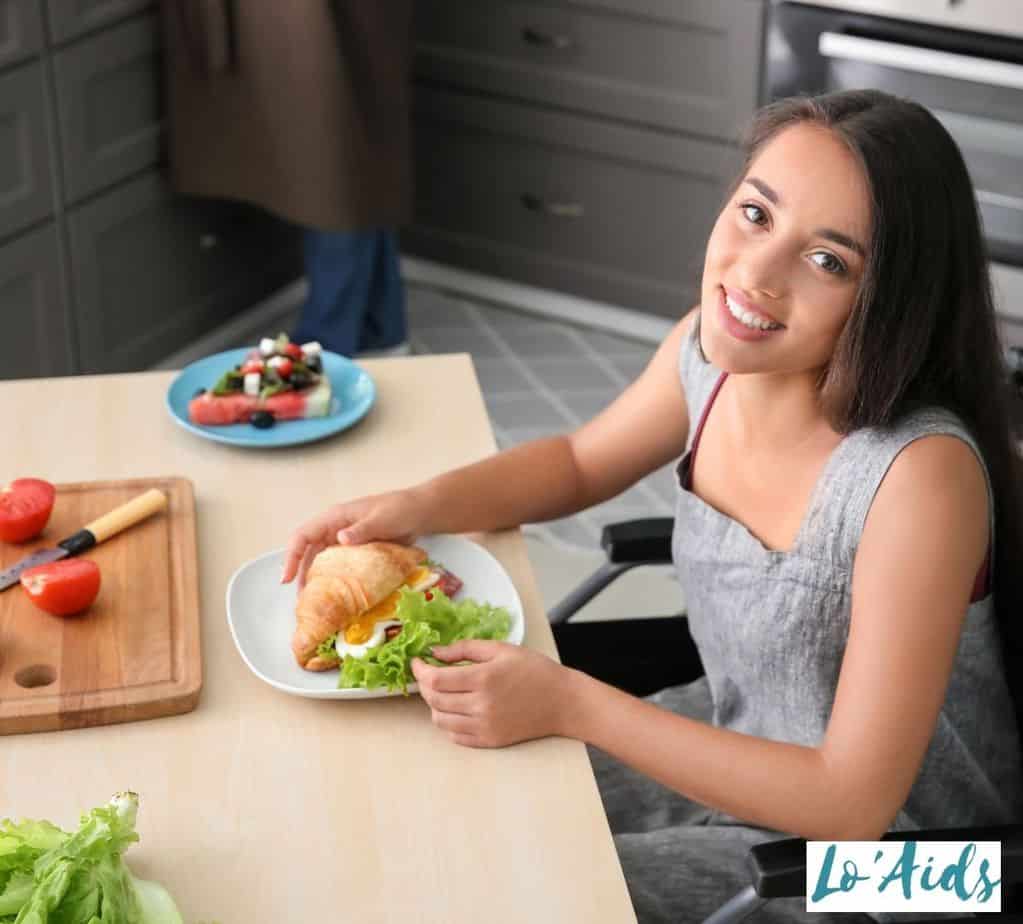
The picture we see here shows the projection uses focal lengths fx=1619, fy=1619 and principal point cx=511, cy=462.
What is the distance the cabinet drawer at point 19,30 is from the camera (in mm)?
2898

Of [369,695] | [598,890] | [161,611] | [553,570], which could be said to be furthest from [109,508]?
[553,570]

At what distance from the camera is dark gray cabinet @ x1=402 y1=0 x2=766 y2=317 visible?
3.47m

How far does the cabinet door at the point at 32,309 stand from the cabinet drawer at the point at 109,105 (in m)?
0.13

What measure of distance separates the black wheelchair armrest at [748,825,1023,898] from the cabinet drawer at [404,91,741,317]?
2332mm

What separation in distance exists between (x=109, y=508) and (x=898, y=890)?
0.84 meters

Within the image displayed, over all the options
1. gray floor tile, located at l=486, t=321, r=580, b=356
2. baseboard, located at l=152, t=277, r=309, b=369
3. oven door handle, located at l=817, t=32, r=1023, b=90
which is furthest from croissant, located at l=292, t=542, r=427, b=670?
gray floor tile, located at l=486, t=321, r=580, b=356

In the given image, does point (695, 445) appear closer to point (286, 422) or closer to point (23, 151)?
point (286, 422)

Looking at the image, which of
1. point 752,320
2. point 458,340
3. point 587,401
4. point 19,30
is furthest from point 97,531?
point 458,340

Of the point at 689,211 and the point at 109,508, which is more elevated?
the point at 109,508

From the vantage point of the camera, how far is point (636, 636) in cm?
187

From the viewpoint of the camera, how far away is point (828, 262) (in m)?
1.40

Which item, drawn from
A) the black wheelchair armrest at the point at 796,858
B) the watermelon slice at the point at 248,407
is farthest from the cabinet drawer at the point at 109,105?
the black wheelchair armrest at the point at 796,858

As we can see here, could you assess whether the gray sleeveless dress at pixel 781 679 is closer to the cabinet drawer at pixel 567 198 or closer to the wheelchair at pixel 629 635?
the wheelchair at pixel 629 635

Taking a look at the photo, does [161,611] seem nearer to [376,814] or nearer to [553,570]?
[376,814]
